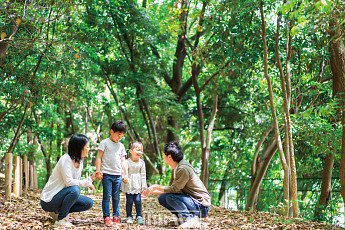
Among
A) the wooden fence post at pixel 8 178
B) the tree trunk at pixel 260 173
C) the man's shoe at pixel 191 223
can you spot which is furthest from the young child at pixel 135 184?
the tree trunk at pixel 260 173

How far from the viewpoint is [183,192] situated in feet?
17.2

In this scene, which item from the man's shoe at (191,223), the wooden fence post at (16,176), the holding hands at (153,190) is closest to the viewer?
the man's shoe at (191,223)

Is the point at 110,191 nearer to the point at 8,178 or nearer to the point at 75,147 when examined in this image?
the point at 75,147

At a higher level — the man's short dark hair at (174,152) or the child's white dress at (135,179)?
the man's short dark hair at (174,152)

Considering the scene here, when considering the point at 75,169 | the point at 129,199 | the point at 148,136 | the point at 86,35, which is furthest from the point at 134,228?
the point at 148,136

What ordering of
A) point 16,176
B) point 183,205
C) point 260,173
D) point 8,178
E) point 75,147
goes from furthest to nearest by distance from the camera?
point 260,173, point 16,176, point 8,178, point 183,205, point 75,147

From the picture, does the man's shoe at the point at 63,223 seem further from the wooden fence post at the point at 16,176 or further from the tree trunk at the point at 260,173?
the tree trunk at the point at 260,173

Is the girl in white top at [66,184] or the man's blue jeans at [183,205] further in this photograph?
the man's blue jeans at [183,205]

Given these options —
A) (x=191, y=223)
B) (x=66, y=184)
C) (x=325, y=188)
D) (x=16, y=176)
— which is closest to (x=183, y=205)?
(x=191, y=223)

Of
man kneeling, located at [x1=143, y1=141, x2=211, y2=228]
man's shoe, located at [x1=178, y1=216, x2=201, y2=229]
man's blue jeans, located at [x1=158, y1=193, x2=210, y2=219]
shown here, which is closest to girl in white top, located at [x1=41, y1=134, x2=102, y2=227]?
man kneeling, located at [x1=143, y1=141, x2=211, y2=228]

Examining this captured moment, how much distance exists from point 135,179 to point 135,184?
10 centimetres

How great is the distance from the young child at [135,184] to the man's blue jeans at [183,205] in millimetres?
470

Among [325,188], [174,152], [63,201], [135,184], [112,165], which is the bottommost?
[325,188]

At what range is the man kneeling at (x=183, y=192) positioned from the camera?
5.01 meters
